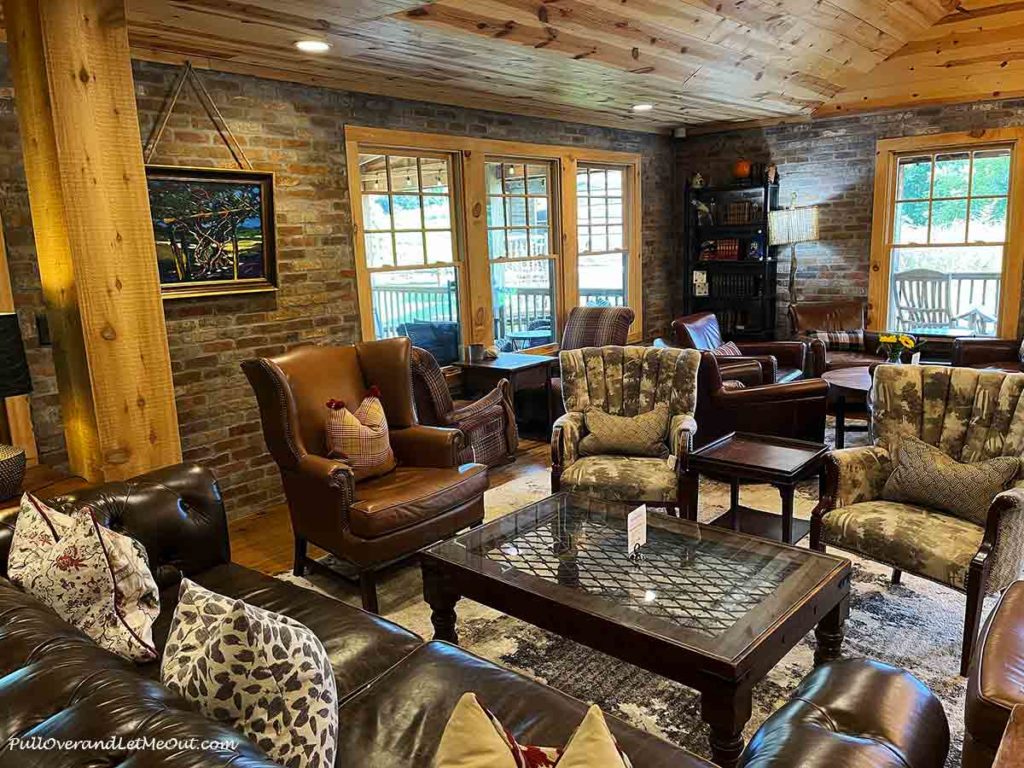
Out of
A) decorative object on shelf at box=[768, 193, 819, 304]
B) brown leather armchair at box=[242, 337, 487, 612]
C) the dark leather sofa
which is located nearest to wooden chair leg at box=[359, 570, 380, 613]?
brown leather armchair at box=[242, 337, 487, 612]

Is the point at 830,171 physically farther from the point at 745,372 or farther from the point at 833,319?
the point at 745,372

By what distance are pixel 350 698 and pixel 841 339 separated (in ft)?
18.7

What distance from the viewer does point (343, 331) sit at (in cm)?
465

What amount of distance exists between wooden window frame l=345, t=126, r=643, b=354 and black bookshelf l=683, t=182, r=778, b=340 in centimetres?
67

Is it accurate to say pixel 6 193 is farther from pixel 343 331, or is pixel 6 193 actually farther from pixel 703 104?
pixel 703 104

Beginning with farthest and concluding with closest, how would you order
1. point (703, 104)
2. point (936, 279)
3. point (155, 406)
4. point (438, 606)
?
point (936, 279)
point (703, 104)
point (155, 406)
point (438, 606)

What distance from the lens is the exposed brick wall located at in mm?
6473

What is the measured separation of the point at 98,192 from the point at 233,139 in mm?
1565

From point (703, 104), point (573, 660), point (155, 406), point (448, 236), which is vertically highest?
point (703, 104)

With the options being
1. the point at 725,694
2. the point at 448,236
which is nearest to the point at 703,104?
the point at 448,236

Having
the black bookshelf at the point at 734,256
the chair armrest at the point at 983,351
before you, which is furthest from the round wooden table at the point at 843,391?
the black bookshelf at the point at 734,256

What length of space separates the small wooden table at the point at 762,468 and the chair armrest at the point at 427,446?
1066mm

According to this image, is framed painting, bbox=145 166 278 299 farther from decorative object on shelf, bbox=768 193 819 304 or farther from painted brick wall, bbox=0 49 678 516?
decorative object on shelf, bbox=768 193 819 304

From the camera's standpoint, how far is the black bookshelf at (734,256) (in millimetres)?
7051
